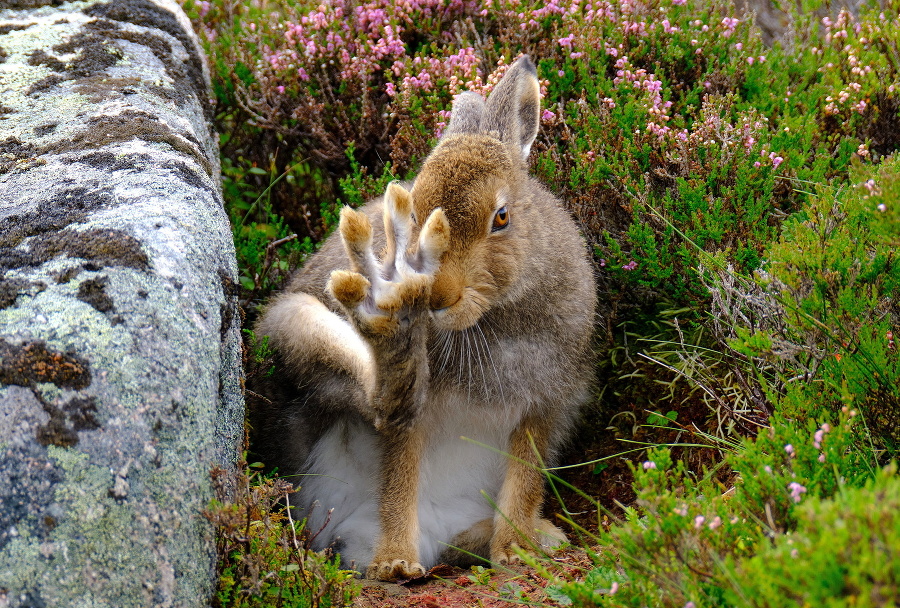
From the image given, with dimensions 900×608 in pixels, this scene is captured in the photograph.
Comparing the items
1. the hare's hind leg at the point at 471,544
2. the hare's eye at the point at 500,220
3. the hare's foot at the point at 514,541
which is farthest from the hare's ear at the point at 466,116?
the hare's hind leg at the point at 471,544

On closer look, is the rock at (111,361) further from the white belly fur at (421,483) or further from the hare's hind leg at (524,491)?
the hare's hind leg at (524,491)

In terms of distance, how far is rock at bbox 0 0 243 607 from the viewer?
7.52 ft

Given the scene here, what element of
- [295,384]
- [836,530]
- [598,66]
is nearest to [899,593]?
[836,530]

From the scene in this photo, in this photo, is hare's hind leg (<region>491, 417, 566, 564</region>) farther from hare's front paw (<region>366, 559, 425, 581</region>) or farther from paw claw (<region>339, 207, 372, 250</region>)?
paw claw (<region>339, 207, 372, 250</region>)

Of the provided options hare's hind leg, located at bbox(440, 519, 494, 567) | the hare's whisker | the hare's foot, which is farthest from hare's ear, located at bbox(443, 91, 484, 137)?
hare's hind leg, located at bbox(440, 519, 494, 567)

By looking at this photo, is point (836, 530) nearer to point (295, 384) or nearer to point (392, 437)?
point (392, 437)

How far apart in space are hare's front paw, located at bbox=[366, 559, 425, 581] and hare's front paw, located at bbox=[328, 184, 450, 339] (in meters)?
1.39

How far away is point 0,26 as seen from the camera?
4.74 m

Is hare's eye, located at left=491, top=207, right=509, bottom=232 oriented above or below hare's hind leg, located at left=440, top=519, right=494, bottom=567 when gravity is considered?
above

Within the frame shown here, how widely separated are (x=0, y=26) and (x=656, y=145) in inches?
149

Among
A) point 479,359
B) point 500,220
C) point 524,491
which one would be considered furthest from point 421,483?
point 500,220

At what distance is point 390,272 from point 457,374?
3.48 feet

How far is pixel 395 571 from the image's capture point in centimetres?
394

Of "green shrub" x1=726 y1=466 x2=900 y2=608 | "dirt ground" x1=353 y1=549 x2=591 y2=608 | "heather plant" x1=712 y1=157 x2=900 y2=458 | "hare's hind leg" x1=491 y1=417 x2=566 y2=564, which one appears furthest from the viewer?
"hare's hind leg" x1=491 y1=417 x2=566 y2=564
